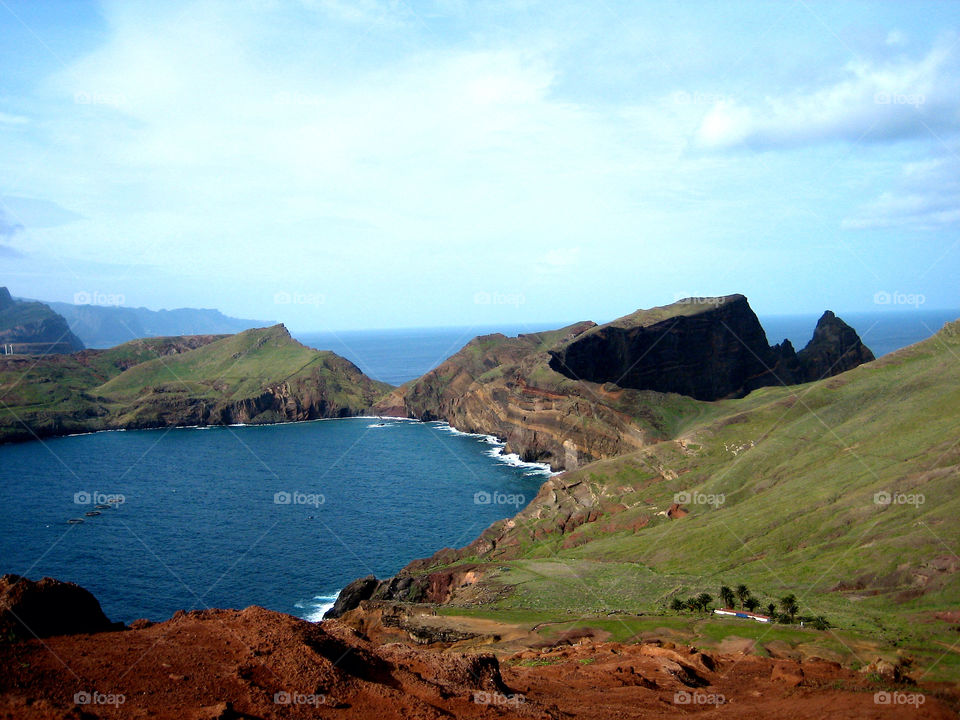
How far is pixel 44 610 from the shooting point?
20.4 metres

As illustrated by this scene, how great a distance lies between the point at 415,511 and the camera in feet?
324

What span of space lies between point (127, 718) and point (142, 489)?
4231 inches

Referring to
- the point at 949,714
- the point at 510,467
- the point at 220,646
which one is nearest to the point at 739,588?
the point at 949,714

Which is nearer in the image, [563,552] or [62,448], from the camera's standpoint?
[563,552]

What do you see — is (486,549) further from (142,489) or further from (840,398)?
(142,489)

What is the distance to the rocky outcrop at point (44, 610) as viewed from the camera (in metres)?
19.2
